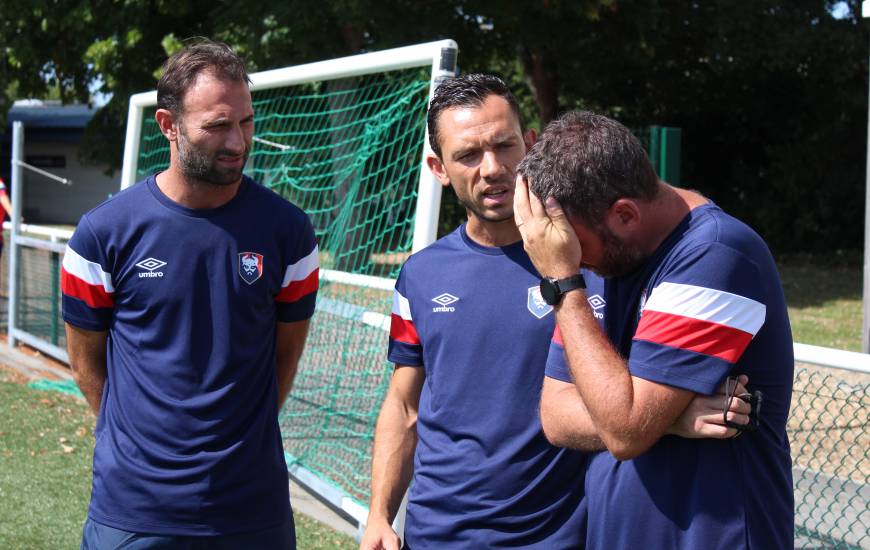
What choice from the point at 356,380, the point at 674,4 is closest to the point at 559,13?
the point at 674,4

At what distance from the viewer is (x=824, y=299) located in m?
14.9

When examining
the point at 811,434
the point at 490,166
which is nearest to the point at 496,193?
the point at 490,166

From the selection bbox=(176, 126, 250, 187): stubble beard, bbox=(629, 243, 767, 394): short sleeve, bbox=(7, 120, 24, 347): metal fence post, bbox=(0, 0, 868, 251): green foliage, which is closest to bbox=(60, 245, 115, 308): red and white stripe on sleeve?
bbox=(176, 126, 250, 187): stubble beard

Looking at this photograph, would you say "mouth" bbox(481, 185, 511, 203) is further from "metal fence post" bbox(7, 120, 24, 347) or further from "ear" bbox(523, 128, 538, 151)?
"metal fence post" bbox(7, 120, 24, 347)

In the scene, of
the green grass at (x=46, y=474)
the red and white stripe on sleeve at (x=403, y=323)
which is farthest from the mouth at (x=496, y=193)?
the green grass at (x=46, y=474)

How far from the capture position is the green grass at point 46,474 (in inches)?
211

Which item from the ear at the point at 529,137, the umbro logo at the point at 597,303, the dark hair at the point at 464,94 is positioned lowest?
the umbro logo at the point at 597,303

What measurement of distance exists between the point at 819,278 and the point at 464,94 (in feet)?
51.9

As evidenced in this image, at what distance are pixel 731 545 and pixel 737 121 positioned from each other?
854 inches

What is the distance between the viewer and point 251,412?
A: 9.95ft

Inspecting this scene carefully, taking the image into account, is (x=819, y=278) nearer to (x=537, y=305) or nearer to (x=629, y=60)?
(x=629, y=60)

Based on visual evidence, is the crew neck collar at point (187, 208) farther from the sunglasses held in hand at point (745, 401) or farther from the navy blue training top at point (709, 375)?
the sunglasses held in hand at point (745, 401)

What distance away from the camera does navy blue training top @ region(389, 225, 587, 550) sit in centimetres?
254

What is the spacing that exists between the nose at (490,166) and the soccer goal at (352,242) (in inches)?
57.4
